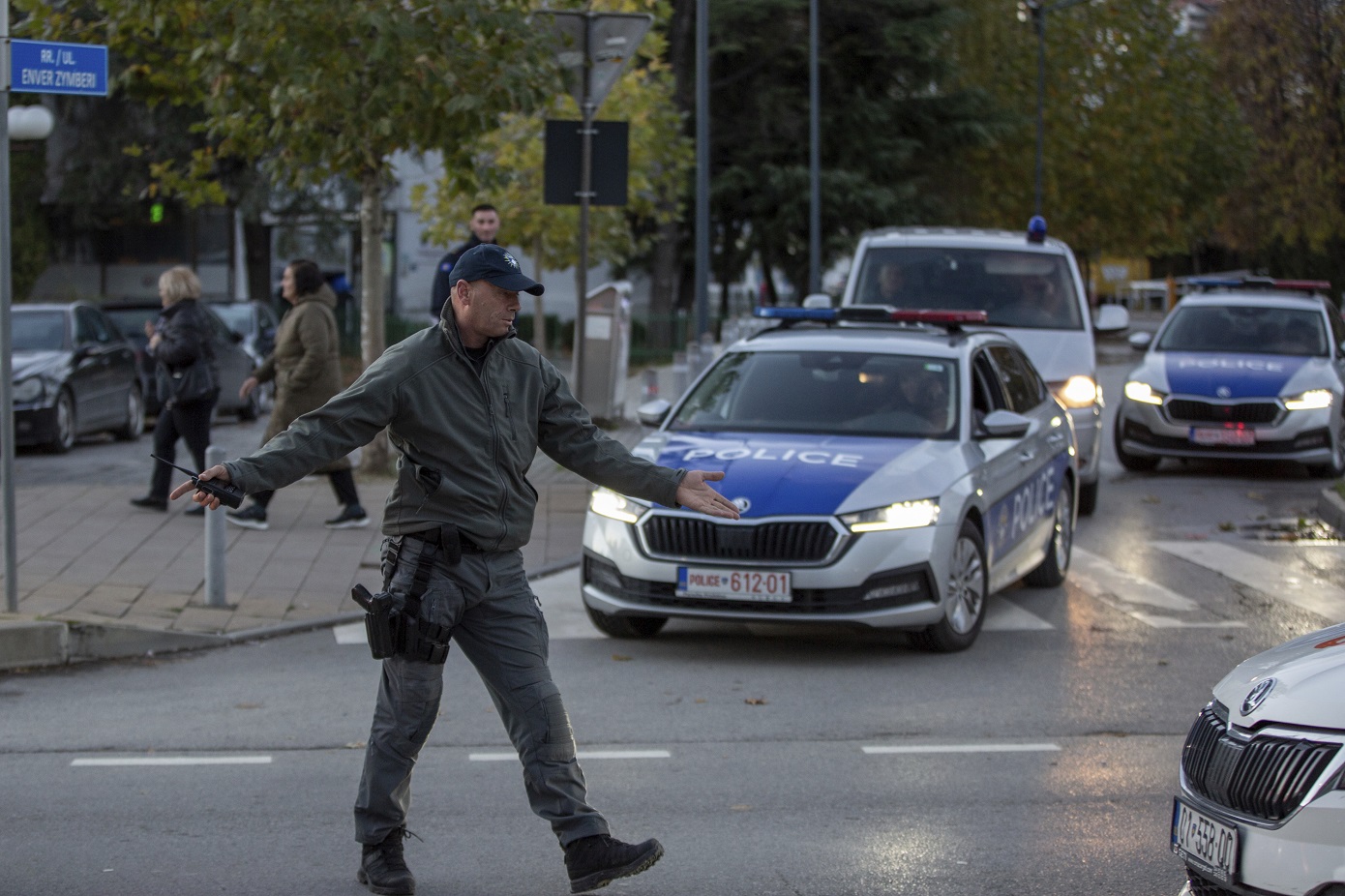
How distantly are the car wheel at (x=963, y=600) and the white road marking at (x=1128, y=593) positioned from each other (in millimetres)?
1269

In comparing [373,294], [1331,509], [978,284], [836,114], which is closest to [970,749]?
[1331,509]

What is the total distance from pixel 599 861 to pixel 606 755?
1958mm

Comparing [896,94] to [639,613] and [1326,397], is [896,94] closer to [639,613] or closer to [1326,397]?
[1326,397]

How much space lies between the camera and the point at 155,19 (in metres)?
13.4

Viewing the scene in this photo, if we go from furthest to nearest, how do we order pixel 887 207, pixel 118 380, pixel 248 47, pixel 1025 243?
pixel 887 207 < pixel 118 380 < pixel 1025 243 < pixel 248 47

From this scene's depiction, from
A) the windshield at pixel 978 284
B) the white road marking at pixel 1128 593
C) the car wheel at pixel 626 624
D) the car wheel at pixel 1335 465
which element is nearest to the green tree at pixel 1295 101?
the car wheel at pixel 1335 465

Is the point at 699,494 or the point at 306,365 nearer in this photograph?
the point at 699,494

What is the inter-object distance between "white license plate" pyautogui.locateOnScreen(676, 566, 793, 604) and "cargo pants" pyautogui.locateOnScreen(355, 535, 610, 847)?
10.6ft

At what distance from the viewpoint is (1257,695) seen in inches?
164

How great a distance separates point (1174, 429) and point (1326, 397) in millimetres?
1355

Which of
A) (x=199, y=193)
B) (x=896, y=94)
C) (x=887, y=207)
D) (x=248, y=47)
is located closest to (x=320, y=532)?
(x=248, y=47)

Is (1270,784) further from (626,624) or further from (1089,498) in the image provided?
(1089,498)

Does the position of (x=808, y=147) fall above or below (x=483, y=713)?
above

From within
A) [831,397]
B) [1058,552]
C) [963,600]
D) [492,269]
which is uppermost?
[492,269]
